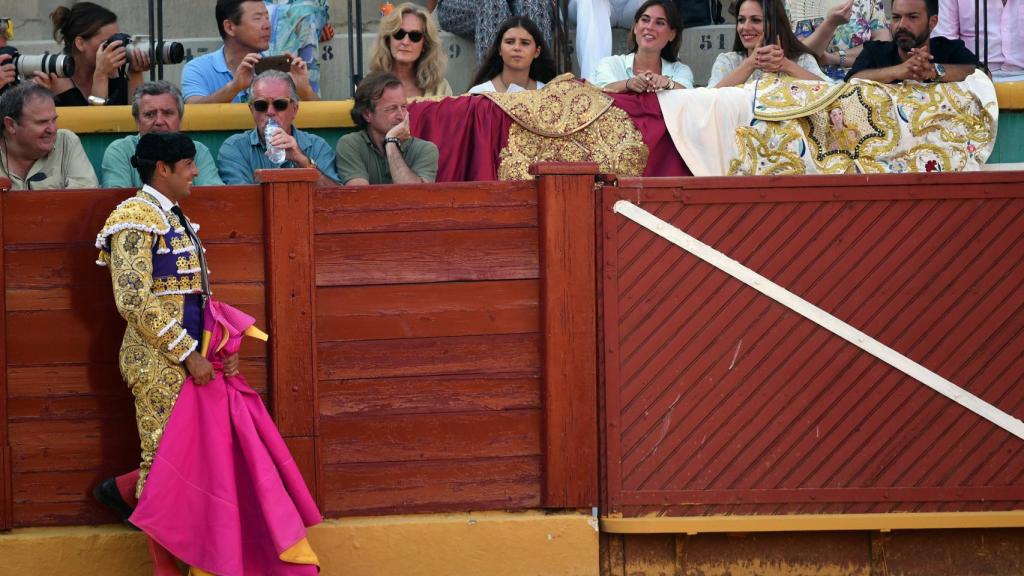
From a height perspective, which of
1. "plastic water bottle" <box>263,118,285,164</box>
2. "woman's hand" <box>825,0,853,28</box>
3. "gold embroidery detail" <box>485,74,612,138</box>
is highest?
"woman's hand" <box>825,0,853,28</box>

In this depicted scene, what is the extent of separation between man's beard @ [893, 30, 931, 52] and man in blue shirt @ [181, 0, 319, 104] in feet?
8.86

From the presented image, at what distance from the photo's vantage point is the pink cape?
5637mm

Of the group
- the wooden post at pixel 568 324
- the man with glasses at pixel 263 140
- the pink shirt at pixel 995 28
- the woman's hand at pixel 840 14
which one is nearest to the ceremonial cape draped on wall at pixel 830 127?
the woman's hand at pixel 840 14

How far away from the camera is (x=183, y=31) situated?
32.3 ft

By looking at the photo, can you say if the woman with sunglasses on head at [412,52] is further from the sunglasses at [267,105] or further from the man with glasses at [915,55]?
the man with glasses at [915,55]

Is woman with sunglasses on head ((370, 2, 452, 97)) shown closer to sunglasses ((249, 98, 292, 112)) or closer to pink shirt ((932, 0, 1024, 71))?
sunglasses ((249, 98, 292, 112))

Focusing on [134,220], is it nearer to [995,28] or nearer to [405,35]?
[405,35]

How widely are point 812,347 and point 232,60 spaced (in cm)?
318

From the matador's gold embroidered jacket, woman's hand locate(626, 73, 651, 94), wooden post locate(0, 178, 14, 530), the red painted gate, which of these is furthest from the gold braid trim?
woman's hand locate(626, 73, 651, 94)

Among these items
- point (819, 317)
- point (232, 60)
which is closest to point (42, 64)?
point (232, 60)

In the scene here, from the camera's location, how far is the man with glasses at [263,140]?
22.4 ft

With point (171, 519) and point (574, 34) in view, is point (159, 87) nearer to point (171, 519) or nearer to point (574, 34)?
point (171, 519)

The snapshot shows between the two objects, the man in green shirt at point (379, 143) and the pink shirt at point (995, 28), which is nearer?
the man in green shirt at point (379, 143)

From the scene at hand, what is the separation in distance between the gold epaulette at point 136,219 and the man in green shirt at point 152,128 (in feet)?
2.91
